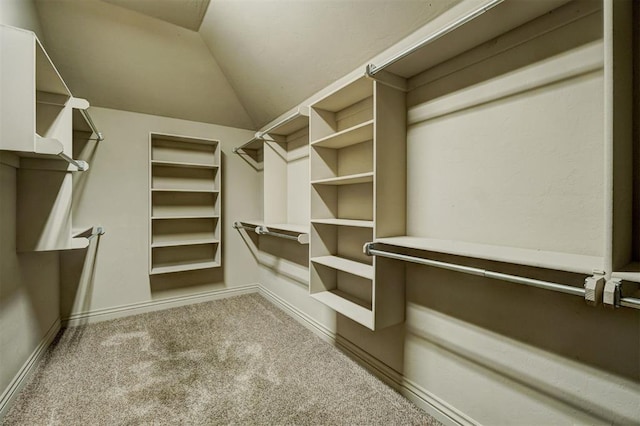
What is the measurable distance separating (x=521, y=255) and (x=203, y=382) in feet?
6.23

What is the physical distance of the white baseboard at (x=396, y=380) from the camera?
55.2 inches

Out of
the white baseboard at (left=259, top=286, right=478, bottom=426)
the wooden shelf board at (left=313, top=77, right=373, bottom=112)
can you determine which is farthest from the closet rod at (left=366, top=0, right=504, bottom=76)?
the white baseboard at (left=259, top=286, right=478, bottom=426)

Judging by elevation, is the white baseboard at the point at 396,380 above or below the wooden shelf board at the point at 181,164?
below

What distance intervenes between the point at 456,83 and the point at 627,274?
3.37 feet

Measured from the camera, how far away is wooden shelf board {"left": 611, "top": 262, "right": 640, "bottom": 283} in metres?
0.71

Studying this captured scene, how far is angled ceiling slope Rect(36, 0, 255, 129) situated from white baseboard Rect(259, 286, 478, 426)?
8.13 feet

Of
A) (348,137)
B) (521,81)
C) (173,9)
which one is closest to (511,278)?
(521,81)

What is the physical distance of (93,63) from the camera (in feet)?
7.98

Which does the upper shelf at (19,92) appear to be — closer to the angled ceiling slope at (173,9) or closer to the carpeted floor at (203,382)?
the angled ceiling slope at (173,9)

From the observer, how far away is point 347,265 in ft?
6.01

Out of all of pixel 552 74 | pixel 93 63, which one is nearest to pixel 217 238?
pixel 93 63

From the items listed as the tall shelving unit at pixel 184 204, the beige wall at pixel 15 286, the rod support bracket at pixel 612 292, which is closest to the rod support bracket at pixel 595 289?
the rod support bracket at pixel 612 292

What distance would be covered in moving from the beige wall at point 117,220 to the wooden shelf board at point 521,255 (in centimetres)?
276

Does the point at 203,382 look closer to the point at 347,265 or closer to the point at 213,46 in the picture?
the point at 347,265
